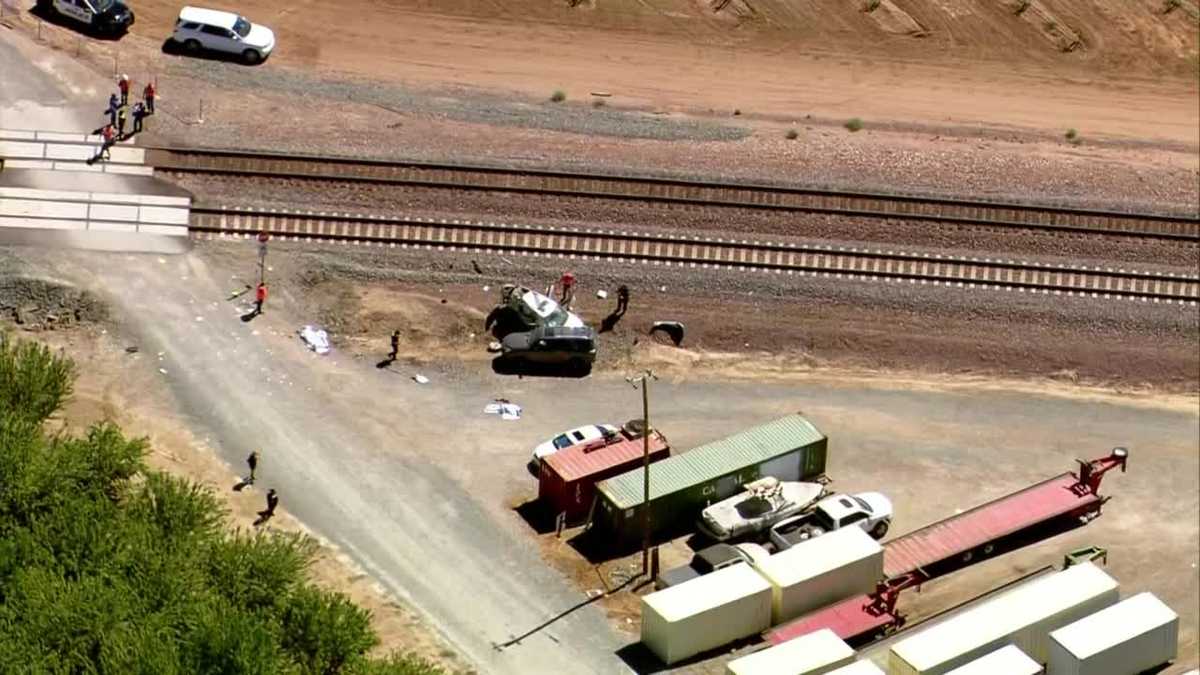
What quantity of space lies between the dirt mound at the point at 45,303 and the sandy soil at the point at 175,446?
0.44 m

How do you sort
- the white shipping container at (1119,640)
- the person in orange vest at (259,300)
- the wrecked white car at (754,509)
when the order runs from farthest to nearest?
the person in orange vest at (259,300) < the wrecked white car at (754,509) < the white shipping container at (1119,640)

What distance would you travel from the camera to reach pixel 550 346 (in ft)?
210

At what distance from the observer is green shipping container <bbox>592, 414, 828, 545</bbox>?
57969 mm

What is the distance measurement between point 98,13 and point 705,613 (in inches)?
1389

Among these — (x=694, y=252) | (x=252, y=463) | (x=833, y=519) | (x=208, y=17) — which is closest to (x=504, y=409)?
(x=252, y=463)

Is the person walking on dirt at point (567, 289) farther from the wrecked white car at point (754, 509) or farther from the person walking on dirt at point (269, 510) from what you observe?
the person walking on dirt at point (269, 510)

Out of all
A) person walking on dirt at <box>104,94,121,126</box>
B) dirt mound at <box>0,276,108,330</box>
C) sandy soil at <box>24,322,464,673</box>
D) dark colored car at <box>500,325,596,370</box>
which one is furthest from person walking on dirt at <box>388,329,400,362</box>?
person walking on dirt at <box>104,94,121,126</box>

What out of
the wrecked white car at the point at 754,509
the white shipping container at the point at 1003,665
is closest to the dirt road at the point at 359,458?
the wrecked white car at the point at 754,509

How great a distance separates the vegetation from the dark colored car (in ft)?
36.2

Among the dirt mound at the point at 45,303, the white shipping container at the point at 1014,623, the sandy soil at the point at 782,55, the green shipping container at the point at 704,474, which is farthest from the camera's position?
the sandy soil at the point at 782,55

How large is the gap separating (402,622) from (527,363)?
12.6 metres

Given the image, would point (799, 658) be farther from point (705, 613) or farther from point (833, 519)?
point (833, 519)

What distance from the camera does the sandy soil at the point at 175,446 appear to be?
54.4m

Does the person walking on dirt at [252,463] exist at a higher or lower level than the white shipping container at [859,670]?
lower
